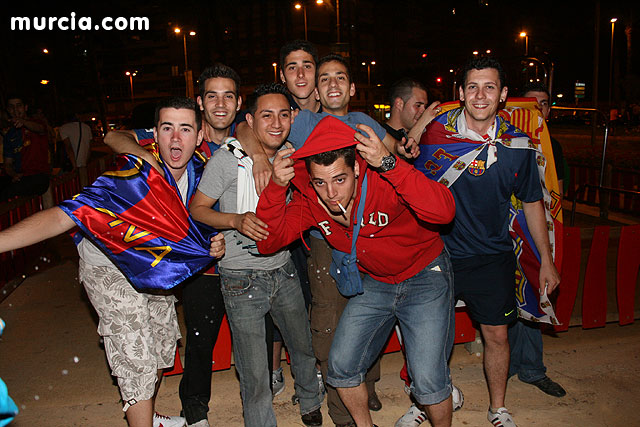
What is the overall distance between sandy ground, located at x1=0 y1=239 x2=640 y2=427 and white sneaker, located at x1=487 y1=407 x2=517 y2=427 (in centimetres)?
10

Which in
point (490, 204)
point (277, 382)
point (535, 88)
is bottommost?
point (277, 382)

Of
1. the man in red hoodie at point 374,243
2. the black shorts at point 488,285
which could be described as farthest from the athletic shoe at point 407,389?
the man in red hoodie at point 374,243

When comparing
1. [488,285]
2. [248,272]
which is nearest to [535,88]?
[488,285]

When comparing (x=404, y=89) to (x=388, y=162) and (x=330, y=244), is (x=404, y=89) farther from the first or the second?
(x=388, y=162)

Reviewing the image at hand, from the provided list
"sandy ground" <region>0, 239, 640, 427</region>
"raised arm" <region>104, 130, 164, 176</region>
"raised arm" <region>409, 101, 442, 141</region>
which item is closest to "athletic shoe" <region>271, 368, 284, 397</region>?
"sandy ground" <region>0, 239, 640, 427</region>

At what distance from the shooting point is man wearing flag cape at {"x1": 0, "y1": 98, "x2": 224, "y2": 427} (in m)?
3.06

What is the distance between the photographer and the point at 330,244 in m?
3.35

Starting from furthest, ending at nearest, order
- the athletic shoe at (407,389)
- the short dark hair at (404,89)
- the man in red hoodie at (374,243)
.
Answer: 1. the short dark hair at (404,89)
2. the athletic shoe at (407,389)
3. the man in red hoodie at (374,243)

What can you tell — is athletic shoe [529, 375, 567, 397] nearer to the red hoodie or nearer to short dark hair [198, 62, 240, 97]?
the red hoodie

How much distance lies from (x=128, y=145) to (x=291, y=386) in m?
2.34

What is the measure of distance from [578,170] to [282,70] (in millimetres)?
10304

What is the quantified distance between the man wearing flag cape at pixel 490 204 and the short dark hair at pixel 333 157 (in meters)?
0.93

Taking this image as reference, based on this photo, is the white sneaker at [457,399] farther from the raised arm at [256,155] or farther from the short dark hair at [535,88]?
the short dark hair at [535,88]

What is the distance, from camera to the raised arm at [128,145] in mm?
3324
